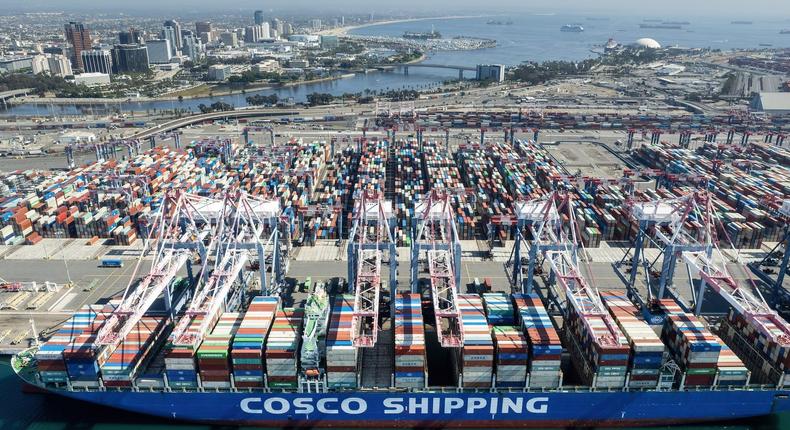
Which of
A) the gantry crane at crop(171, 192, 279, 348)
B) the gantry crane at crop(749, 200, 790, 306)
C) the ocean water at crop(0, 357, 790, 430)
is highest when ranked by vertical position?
the gantry crane at crop(171, 192, 279, 348)

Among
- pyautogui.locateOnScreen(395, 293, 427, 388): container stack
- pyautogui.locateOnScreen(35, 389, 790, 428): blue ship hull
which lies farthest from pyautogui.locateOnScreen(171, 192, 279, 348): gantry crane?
pyautogui.locateOnScreen(395, 293, 427, 388): container stack

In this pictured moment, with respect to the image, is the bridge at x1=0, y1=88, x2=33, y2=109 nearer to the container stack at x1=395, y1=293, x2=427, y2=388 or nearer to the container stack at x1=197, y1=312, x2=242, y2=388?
the container stack at x1=197, y1=312, x2=242, y2=388

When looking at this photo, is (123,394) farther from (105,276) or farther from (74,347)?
(105,276)

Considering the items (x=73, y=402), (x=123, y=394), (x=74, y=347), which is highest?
(x=74, y=347)

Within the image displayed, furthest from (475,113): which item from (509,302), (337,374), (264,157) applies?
(337,374)

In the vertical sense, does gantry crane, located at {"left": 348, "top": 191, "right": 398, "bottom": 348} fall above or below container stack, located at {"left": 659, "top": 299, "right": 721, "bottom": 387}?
above

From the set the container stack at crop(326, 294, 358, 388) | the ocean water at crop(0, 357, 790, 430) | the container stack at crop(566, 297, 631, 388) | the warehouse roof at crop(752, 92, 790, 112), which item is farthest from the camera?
the warehouse roof at crop(752, 92, 790, 112)

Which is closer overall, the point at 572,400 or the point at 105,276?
the point at 572,400
